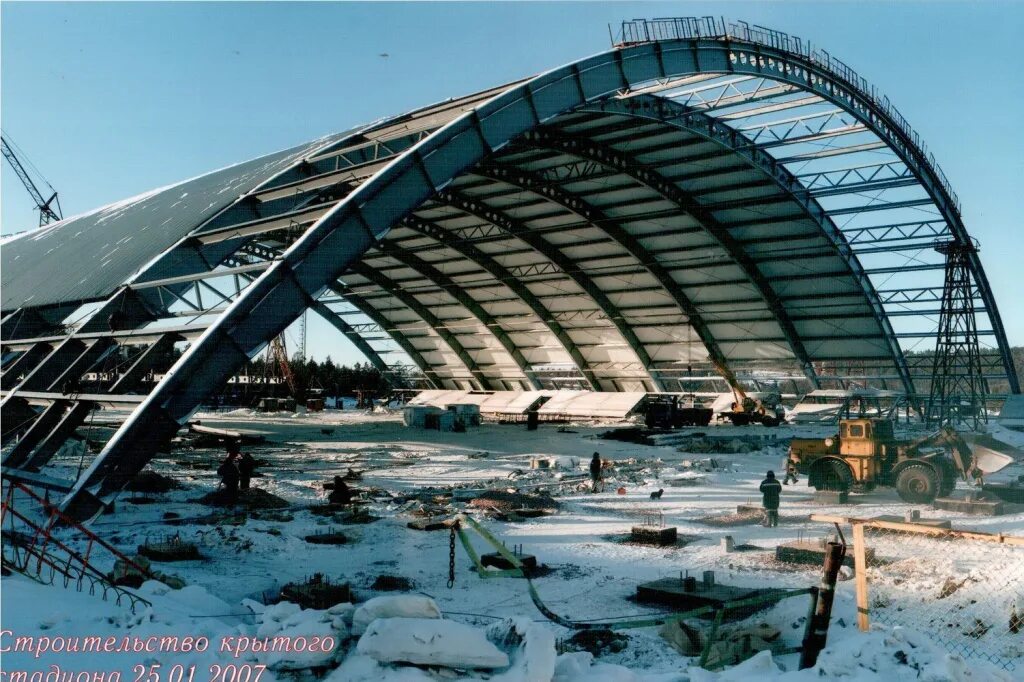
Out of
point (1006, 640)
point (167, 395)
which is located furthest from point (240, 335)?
point (1006, 640)

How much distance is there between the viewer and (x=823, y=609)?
6676 millimetres

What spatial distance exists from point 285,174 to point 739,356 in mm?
31179

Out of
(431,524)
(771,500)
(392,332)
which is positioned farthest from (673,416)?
(431,524)

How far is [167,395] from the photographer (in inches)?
501

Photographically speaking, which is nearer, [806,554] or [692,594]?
[692,594]

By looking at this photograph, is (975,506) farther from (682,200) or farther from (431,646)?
(682,200)

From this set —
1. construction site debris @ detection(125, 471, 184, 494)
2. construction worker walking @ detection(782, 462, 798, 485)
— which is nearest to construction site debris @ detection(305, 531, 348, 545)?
construction site debris @ detection(125, 471, 184, 494)

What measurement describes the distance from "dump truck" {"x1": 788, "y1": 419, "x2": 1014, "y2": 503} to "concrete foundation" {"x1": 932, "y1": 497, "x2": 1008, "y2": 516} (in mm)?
446

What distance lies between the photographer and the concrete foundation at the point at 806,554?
1088cm

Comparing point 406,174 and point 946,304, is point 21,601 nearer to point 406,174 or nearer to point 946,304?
point 406,174

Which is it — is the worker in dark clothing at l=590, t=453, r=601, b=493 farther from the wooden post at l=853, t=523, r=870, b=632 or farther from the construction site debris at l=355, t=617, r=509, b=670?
the construction site debris at l=355, t=617, r=509, b=670

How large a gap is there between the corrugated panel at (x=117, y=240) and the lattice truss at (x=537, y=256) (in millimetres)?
147

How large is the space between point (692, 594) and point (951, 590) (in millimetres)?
3139

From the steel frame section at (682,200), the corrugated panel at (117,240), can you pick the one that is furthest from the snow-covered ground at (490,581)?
the steel frame section at (682,200)
